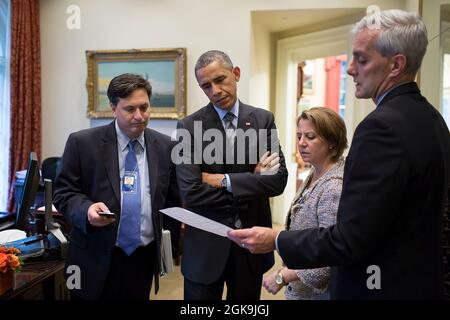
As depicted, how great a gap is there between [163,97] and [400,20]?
3.64 m

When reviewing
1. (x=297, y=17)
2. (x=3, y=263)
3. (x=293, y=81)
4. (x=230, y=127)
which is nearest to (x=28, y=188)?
(x=3, y=263)

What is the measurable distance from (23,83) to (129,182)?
331cm

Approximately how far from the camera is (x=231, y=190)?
5.69ft

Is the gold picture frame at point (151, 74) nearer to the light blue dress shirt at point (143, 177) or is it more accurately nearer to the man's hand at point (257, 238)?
the light blue dress shirt at point (143, 177)

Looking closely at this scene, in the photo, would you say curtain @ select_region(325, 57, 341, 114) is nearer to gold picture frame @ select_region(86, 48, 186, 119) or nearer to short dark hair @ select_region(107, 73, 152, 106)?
gold picture frame @ select_region(86, 48, 186, 119)

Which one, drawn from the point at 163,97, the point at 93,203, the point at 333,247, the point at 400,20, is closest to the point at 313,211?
the point at 333,247

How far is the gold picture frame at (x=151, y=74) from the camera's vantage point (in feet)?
14.2

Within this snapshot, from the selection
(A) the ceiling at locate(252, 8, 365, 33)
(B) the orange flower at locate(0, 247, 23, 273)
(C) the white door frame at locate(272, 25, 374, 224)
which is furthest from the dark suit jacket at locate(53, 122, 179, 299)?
(C) the white door frame at locate(272, 25, 374, 224)

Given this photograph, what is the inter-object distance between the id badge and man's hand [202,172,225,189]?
32cm

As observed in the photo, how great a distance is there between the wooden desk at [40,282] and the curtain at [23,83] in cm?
274

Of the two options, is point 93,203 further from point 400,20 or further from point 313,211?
point 400,20

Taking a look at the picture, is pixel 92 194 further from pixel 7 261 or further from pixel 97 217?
pixel 7 261

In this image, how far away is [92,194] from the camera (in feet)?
5.57

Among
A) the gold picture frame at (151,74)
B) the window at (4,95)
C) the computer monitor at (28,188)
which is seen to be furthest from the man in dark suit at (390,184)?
the window at (4,95)
